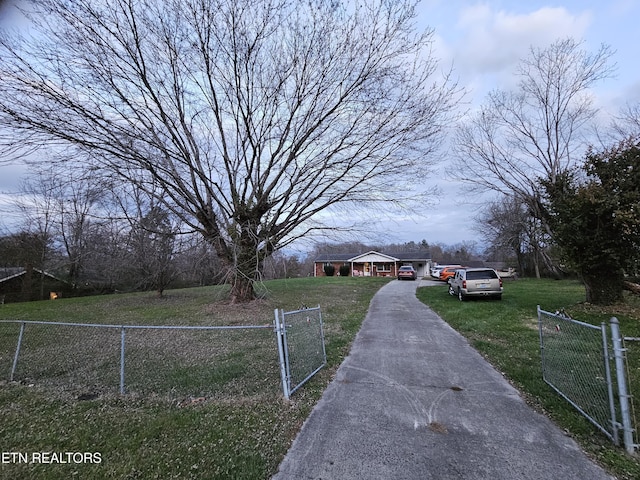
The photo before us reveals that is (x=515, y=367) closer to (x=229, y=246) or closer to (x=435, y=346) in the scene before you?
(x=435, y=346)

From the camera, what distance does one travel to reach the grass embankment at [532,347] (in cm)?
295

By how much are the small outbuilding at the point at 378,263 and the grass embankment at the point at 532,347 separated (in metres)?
30.4

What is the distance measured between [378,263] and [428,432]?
42132mm

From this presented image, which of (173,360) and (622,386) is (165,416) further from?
(622,386)

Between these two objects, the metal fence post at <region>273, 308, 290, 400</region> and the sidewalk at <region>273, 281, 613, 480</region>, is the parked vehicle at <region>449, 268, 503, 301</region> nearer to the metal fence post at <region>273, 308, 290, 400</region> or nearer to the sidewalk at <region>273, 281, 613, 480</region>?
the sidewalk at <region>273, 281, 613, 480</region>

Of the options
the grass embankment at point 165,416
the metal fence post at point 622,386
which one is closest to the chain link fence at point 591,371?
the metal fence post at point 622,386

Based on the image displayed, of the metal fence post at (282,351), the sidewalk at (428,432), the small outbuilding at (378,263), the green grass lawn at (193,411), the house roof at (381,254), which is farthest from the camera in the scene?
the house roof at (381,254)

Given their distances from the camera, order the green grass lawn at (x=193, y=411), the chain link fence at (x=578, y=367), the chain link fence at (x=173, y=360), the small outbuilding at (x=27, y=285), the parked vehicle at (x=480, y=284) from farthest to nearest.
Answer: the small outbuilding at (x=27, y=285), the parked vehicle at (x=480, y=284), the chain link fence at (x=173, y=360), the chain link fence at (x=578, y=367), the green grass lawn at (x=193, y=411)

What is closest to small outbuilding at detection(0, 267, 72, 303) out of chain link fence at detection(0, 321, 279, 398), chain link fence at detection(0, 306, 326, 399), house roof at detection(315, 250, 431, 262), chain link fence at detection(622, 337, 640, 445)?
chain link fence at detection(0, 321, 279, 398)

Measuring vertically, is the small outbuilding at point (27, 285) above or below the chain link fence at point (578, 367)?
above

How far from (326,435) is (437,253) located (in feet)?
262

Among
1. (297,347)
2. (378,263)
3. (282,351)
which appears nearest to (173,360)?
(297,347)

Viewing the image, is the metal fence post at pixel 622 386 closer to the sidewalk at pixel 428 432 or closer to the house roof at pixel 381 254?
the sidewalk at pixel 428 432

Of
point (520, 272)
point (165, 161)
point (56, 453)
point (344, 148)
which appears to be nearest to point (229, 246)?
point (165, 161)
